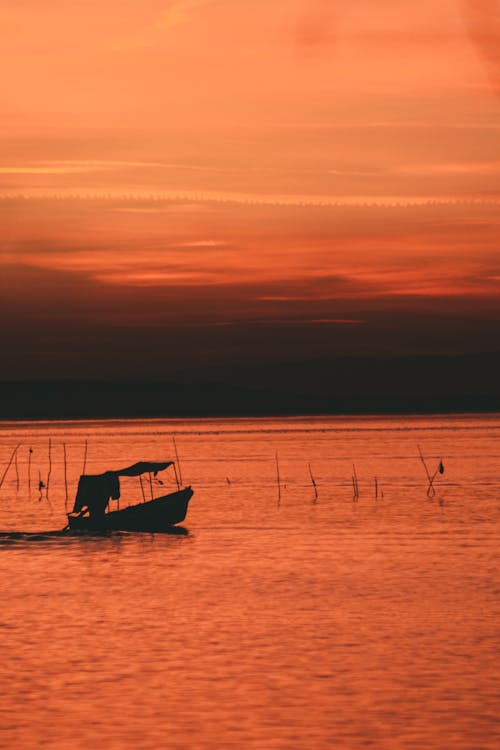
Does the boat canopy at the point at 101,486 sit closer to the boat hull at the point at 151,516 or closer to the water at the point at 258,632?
the boat hull at the point at 151,516

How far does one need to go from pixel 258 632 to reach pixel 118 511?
2340 centimetres

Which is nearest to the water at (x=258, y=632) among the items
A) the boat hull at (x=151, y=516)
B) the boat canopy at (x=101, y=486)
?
the boat hull at (x=151, y=516)

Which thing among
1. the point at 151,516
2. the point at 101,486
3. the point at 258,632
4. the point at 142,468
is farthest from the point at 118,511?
the point at 258,632

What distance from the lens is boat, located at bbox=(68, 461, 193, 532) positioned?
157 ft

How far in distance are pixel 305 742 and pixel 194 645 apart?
26.1 feet

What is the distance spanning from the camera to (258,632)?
26625 millimetres

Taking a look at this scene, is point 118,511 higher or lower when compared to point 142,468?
lower

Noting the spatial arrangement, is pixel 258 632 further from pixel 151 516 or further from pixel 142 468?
pixel 151 516

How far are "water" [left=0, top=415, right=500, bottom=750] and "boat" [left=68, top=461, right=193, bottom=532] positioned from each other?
936 mm

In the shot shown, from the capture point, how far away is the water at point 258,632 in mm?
18531

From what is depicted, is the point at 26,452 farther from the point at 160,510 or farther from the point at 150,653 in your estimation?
the point at 150,653

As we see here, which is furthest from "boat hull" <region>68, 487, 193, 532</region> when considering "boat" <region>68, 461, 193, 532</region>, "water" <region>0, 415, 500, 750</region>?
"water" <region>0, 415, 500, 750</region>

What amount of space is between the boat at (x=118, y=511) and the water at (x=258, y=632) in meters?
0.94

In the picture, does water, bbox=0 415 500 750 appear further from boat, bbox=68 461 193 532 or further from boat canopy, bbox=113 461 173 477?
boat canopy, bbox=113 461 173 477
